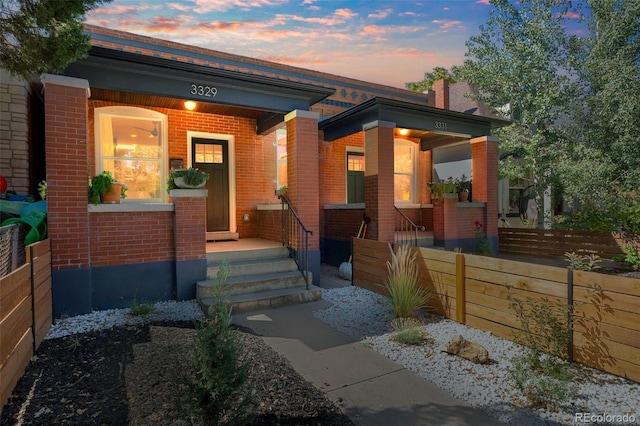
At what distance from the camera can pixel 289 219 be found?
7297 mm

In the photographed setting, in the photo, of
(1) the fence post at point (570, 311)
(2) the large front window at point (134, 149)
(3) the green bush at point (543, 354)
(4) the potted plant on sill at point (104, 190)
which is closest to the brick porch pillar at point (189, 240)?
(4) the potted plant on sill at point (104, 190)

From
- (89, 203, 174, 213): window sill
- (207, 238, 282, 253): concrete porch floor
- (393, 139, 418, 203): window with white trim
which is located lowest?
(207, 238, 282, 253): concrete porch floor

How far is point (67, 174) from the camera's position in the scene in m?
5.13

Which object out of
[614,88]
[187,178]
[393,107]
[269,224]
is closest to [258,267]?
[269,224]

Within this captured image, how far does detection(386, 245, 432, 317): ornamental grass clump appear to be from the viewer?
4895 mm

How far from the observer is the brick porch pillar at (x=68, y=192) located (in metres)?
5.03

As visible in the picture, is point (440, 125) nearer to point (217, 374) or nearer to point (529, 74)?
point (529, 74)

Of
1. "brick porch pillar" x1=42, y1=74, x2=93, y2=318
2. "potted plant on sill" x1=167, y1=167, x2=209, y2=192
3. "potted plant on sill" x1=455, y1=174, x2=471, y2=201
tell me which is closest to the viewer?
"brick porch pillar" x1=42, y1=74, x2=93, y2=318

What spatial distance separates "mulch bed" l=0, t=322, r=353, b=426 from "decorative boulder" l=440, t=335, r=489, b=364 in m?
1.60

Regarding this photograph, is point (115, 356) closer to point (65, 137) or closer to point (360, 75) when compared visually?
point (65, 137)

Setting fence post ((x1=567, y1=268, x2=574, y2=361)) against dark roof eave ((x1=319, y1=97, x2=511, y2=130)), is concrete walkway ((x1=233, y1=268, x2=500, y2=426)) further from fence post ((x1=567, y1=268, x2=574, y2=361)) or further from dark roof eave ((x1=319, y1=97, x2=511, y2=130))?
dark roof eave ((x1=319, y1=97, x2=511, y2=130))

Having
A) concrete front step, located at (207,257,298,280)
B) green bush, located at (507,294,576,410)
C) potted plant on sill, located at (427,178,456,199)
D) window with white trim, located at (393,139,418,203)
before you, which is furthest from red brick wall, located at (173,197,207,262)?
window with white trim, located at (393,139,418,203)

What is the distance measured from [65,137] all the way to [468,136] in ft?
30.6

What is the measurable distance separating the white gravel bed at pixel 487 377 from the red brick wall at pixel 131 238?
2968 mm
